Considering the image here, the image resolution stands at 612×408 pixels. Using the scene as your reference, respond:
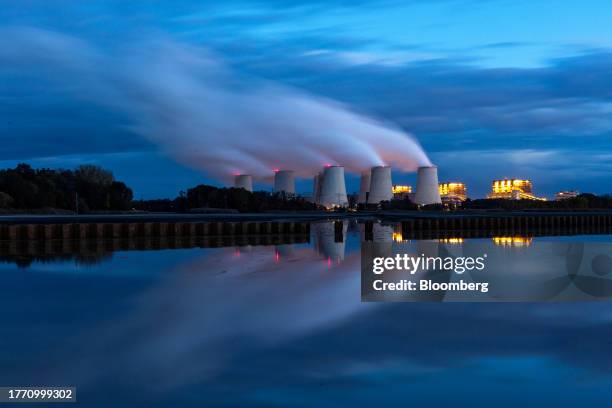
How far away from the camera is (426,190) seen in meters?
81.9

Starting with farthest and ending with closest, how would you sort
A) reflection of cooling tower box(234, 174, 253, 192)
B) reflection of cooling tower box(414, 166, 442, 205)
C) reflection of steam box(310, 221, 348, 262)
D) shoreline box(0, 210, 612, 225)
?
reflection of cooling tower box(234, 174, 253, 192), reflection of cooling tower box(414, 166, 442, 205), shoreline box(0, 210, 612, 225), reflection of steam box(310, 221, 348, 262)

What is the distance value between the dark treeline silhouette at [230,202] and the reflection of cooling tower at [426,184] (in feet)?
53.2

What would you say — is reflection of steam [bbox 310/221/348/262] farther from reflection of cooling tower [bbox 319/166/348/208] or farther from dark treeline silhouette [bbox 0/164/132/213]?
reflection of cooling tower [bbox 319/166/348/208]

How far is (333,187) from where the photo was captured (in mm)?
82875

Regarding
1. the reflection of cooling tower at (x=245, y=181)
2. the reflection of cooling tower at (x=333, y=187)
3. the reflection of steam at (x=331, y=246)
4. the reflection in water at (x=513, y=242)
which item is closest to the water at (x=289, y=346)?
the reflection of steam at (x=331, y=246)

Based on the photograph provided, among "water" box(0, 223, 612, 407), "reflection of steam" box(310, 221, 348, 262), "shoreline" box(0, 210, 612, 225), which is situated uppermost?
"shoreline" box(0, 210, 612, 225)

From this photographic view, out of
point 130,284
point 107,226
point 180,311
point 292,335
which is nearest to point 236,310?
point 180,311

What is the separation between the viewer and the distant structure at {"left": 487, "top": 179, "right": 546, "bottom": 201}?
159000mm

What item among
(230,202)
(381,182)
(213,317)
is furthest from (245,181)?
(213,317)

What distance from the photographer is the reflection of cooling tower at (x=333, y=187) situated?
269ft

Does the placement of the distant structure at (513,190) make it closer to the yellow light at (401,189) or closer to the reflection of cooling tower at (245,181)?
the yellow light at (401,189)

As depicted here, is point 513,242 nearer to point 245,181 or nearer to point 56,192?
point 56,192

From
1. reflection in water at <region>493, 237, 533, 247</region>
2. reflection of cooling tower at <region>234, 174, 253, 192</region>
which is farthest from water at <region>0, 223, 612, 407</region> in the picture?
reflection of cooling tower at <region>234, 174, 253, 192</region>

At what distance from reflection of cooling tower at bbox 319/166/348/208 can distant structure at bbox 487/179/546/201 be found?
271ft
